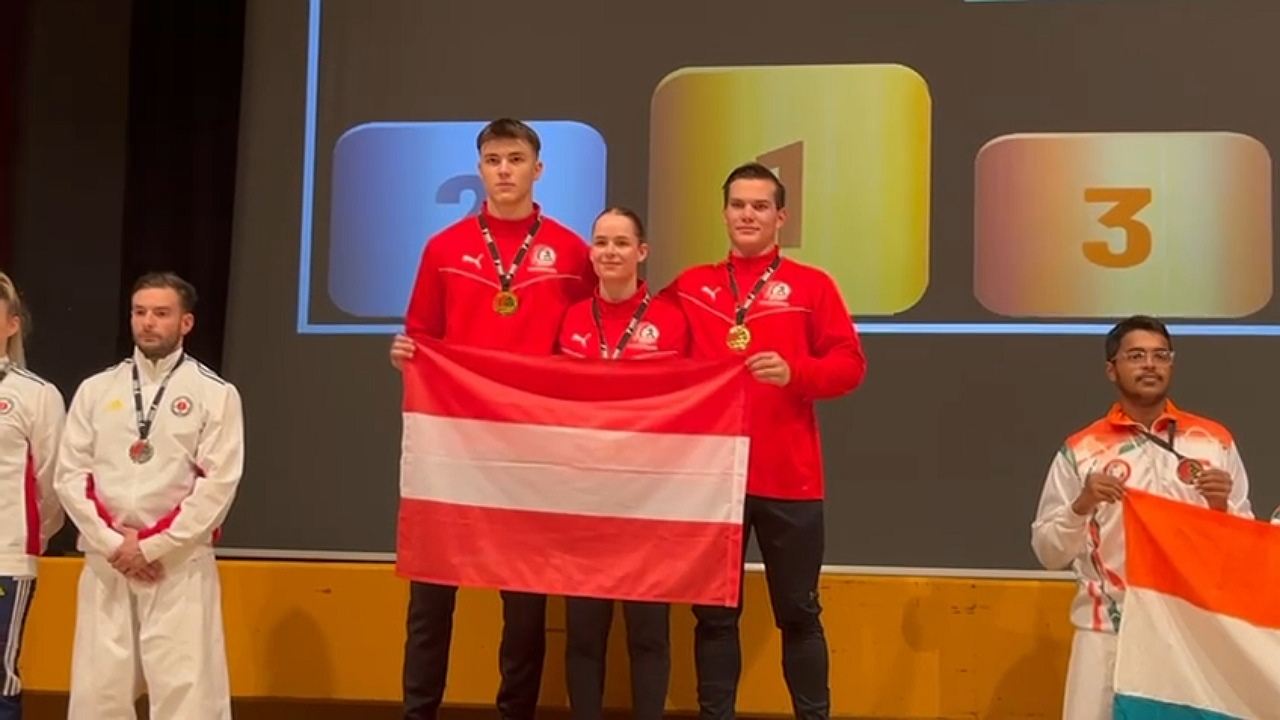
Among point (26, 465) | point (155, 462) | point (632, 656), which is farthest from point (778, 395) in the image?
point (26, 465)

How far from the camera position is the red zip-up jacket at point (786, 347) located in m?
3.04

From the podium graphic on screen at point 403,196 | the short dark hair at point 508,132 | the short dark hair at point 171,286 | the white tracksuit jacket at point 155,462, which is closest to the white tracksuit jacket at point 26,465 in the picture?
the white tracksuit jacket at point 155,462

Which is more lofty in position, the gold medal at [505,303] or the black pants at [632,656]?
the gold medal at [505,303]

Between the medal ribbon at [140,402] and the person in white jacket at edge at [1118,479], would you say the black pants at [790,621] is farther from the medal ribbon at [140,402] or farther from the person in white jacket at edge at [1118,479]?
the medal ribbon at [140,402]

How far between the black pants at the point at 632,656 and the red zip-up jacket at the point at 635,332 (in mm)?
622

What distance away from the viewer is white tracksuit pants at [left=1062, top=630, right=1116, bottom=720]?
9.87ft

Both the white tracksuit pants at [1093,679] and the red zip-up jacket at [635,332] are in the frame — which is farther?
the red zip-up jacket at [635,332]

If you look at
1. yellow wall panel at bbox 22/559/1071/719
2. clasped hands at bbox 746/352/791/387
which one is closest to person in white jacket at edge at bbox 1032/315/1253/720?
yellow wall panel at bbox 22/559/1071/719

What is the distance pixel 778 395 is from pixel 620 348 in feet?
1.36

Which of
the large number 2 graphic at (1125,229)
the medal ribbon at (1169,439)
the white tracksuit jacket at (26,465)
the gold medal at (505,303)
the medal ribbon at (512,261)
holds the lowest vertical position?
the white tracksuit jacket at (26,465)

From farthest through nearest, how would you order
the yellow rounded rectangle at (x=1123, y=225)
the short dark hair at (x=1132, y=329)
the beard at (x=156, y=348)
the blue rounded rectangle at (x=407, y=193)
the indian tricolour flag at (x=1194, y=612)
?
the blue rounded rectangle at (x=407, y=193) → the yellow rounded rectangle at (x=1123, y=225) → the beard at (x=156, y=348) → the short dark hair at (x=1132, y=329) → the indian tricolour flag at (x=1194, y=612)

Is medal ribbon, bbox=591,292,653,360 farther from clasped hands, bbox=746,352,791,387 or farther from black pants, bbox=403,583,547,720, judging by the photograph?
A: black pants, bbox=403,583,547,720

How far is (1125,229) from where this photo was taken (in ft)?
13.4

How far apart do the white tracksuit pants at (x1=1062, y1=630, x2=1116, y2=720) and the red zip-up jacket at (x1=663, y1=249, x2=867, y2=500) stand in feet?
2.46
